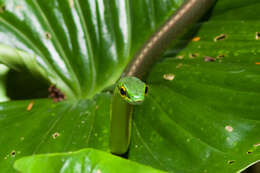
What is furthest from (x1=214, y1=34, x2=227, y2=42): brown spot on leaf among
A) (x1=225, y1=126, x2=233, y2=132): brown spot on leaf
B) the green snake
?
(x1=225, y1=126, x2=233, y2=132): brown spot on leaf

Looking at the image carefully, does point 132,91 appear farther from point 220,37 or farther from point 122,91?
point 220,37

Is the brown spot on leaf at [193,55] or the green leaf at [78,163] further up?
the green leaf at [78,163]

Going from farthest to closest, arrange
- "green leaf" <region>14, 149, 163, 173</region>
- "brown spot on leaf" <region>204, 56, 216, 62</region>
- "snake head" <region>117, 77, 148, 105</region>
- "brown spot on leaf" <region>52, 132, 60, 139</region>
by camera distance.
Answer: "brown spot on leaf" <region>204, 56, 216, 62</region>, "brown spot on leaf" <region>52, 132, 60, 139</region>, "snake head" <region>117, 77, 148, 105</region>, "green leaf" <region>14, 149, 163, 173</region>

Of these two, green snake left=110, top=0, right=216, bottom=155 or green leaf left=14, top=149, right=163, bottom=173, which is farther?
green snake left=110, top=0, right=216, bottom=155

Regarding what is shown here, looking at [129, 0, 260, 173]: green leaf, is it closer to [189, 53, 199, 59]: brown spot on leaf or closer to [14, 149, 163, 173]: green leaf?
[189, 53, 199, 59]: brown spot on leaf

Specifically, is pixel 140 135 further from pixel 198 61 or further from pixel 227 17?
pixel 227 17

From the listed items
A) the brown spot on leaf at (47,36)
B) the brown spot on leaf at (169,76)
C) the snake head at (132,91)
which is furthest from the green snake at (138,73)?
the brown spot on leaf at (47,36)

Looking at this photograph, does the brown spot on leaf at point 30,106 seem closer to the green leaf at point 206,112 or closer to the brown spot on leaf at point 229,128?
the green leaf at point 206,112
